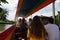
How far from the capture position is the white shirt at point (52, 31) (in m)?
5.57

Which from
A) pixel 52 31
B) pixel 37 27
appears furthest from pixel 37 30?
pixel 52 31

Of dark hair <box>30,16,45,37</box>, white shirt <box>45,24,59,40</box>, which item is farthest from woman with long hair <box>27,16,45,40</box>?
white shirt <box>45,24,59,40</box>

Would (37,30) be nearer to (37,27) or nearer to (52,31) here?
(37,27)

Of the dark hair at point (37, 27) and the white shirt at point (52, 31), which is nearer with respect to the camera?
Answer: the dark hair at point (37, 27)

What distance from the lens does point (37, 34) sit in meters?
4.90

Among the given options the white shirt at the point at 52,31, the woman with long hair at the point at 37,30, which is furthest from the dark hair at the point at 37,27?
the white shirt at the point at 52,31

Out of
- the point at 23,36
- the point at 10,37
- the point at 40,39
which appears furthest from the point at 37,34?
the point at 23,36

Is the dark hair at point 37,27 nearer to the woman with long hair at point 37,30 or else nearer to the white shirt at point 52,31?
the woman with long hair at point 37,30

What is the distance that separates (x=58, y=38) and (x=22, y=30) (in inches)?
219

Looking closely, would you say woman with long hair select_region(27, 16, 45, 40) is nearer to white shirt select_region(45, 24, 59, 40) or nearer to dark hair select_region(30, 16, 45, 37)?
dark hair select_region(30, 16, 45, 37)

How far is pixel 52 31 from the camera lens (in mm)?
5621

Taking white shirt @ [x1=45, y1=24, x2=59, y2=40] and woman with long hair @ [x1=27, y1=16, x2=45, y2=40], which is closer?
woman with long hair @ [x1=27, y1=16, x2=45, y2=40]

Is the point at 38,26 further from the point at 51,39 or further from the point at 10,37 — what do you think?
the point at 10,37

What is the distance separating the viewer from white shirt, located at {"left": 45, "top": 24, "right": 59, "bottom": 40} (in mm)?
5571
